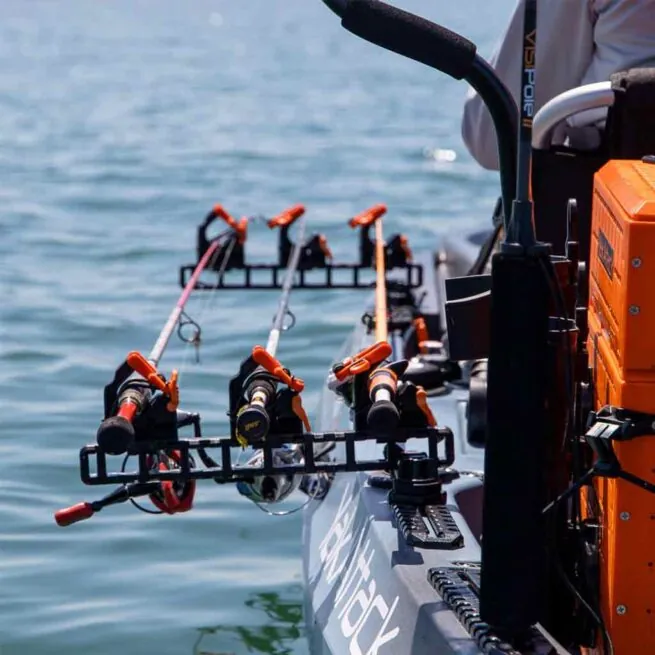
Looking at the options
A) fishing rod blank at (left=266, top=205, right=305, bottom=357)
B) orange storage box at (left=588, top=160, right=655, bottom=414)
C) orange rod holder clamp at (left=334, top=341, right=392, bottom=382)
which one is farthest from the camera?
fishing rod blank at (left=266, top=205, right=305, bottom=357)

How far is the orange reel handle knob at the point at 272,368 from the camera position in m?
3.21

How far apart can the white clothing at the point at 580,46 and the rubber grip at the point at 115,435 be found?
1.31 meters

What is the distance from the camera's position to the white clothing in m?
3.87

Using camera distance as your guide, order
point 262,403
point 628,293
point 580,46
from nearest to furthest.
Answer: point 628,293 → point 262,403 → point 580,46

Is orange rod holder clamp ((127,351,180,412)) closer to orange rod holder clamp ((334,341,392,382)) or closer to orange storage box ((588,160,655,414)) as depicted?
orange rod holder clamp ((334,341,392,382))

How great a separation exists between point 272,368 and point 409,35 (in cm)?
88

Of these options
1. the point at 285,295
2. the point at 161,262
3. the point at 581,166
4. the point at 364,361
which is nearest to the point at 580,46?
the point at 581,166

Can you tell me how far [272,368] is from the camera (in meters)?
3.25

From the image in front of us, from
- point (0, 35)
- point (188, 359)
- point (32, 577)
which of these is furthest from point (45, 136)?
point (0, 35)

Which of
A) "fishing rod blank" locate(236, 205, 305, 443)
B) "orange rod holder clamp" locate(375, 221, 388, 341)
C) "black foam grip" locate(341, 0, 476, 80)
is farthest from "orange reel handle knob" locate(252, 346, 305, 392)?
"orange rod holder clamp" locate(375, 221, 388, 341)

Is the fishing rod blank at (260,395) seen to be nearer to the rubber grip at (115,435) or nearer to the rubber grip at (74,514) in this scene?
the rubber grip at (115,435)

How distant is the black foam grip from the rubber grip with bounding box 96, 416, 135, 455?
0.84m

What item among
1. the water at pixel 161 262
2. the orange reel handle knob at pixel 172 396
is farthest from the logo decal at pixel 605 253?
the water at pixel 161 262

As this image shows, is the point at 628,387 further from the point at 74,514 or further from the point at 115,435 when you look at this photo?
the point at 74,514
